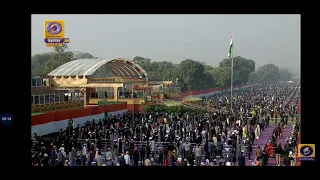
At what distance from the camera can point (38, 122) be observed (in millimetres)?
9812

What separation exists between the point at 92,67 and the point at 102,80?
353mm

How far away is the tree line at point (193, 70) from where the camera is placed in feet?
35.0

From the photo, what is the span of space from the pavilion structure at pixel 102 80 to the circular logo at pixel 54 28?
1246mm

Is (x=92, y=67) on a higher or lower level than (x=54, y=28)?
lower

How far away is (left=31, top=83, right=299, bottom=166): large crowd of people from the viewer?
9.79m

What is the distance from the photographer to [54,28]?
963cm
